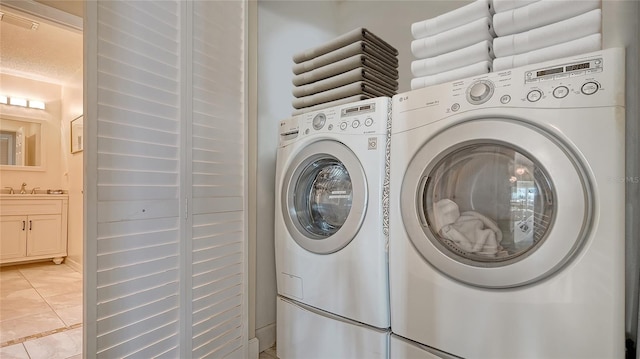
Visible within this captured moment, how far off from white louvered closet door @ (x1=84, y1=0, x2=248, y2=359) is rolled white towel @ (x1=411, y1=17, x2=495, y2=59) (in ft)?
2.87

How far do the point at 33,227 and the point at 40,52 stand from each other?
1985mm

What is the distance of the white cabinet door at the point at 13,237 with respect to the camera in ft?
11.2

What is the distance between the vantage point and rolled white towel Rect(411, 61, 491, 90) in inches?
44.6

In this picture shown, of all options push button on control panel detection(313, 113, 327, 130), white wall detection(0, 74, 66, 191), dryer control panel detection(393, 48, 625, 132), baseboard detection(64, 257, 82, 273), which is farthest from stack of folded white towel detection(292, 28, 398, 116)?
white wall detection(0, 74, 66, 191)

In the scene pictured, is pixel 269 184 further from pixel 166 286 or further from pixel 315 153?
pixel 166 286

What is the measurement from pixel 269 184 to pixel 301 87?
0.57 m

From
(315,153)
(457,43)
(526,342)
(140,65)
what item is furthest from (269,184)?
(526,342)

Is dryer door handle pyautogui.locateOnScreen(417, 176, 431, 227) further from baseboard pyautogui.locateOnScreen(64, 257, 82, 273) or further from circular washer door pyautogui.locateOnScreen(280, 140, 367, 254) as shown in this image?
baseboard pyautogui.locateOnScreen(64, 257, 82, 273)

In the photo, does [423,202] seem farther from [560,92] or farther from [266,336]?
[266,336]

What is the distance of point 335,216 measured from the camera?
56.6 inches

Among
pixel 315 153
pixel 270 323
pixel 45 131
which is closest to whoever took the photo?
pixel 315 153

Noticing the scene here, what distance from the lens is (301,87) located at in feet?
5.34

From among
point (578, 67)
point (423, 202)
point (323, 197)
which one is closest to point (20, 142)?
point (323, 197)

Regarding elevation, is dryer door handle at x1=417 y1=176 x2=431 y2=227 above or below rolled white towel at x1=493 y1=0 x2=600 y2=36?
below
